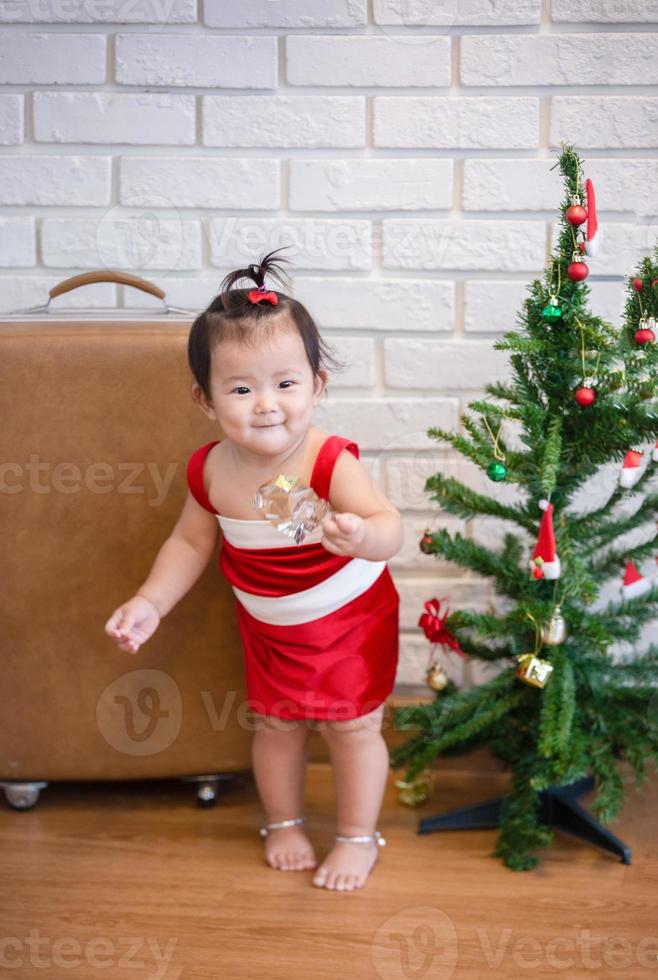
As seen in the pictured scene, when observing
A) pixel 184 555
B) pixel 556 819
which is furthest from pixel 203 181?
pixel 556 819

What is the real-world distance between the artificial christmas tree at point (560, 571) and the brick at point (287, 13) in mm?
466

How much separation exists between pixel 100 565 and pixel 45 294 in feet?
1.53

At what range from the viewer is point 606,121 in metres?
1.46

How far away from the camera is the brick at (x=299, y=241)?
1.50 metres

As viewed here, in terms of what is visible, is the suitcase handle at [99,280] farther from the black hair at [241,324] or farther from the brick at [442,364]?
the brick at [442,364]

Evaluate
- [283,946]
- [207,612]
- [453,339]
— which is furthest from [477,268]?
[283,946]

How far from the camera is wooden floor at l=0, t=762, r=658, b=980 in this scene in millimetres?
1049

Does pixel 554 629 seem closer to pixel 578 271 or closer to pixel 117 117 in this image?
pixel 578 271

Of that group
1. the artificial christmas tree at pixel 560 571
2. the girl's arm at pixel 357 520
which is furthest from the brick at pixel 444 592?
the girl's arm at pixel 357 520

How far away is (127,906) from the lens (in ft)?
3.80

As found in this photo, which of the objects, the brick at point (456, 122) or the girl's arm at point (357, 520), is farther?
the brick at point (456, 122)

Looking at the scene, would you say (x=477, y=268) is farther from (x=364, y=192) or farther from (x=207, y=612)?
(x=207, y=612)

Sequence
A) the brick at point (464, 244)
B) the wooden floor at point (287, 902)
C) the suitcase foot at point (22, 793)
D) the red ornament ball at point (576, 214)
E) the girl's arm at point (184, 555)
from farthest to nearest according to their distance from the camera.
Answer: the brick at point (464, 244)
the suitcase foot at point (22, 793)
the girl's arm at point (184, 555)
the red ornament ball at point (576, 214)
the wooden floor at point (287, 902)

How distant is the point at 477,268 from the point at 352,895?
869mm
